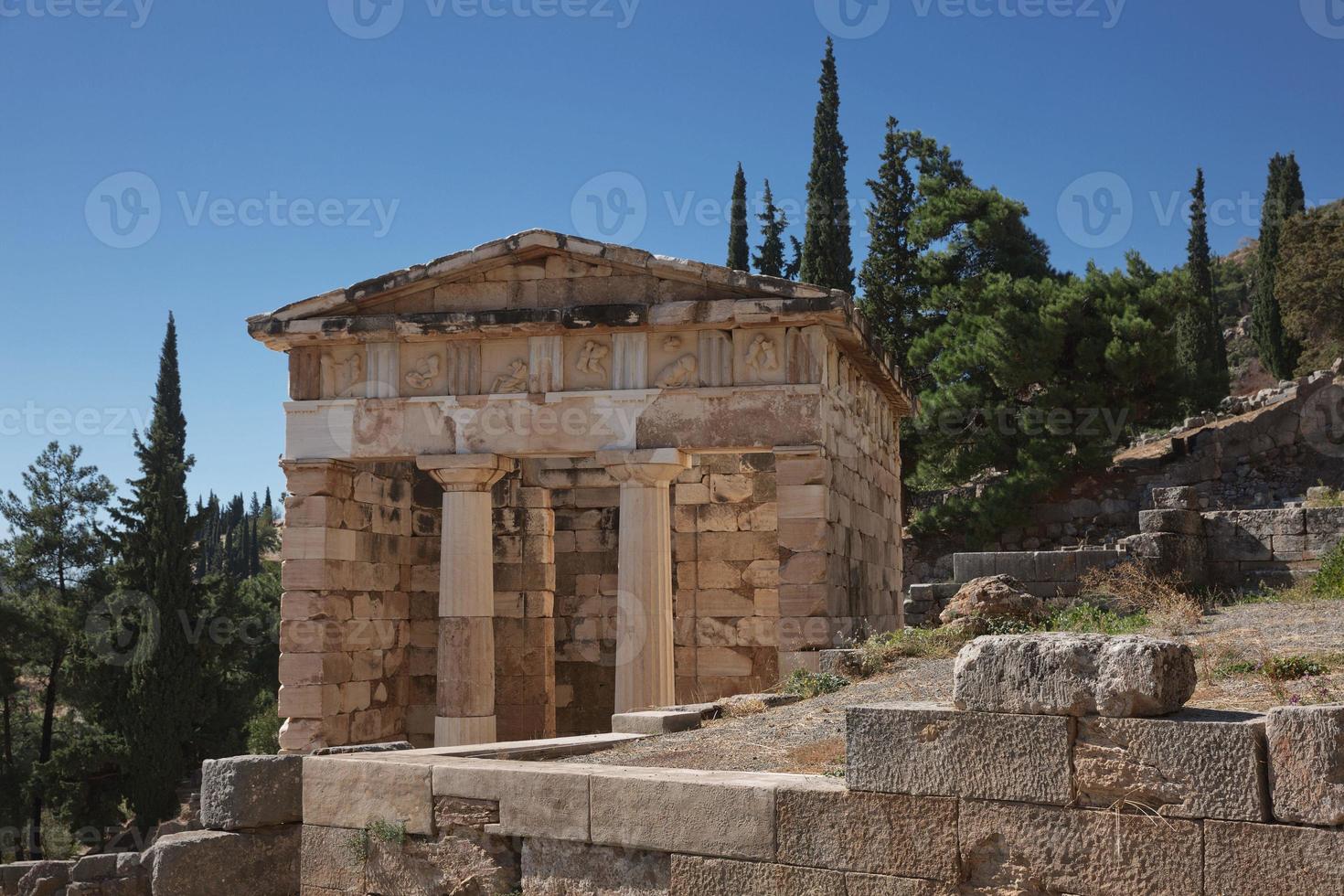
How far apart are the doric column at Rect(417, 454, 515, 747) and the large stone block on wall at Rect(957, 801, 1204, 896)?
30.7 ft

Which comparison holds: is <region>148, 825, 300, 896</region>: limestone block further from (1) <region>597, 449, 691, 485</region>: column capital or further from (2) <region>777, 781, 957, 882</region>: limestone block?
(1) <region>597, 449, 691, 485</region>: column capital

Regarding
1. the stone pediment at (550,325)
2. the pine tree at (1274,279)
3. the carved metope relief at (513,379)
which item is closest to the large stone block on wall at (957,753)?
the stone pediment at (550,325)

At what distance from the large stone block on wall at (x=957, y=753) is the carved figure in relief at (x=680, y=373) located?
841 centimetres

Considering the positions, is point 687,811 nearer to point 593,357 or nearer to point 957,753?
point 957,753

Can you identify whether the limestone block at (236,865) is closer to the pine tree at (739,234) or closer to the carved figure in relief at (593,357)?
the carved figure in relief at (593,357)

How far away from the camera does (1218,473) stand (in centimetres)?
2861

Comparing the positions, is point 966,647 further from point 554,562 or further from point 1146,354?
→ point 1146,354

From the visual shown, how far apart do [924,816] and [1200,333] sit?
37882 mm

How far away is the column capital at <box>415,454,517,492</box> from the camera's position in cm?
1420

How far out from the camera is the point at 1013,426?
29.5m

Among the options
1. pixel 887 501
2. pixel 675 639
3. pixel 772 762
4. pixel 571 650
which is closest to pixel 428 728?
pixel 571 650

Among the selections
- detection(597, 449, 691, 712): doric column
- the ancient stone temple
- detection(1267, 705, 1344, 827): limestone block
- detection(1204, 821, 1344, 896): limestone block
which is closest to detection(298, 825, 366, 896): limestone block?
detection(1204, 821, 1344, 896): limestone block

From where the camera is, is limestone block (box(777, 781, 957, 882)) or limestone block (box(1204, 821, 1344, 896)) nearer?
limestone block (box(1204, 821, 1344, 896))

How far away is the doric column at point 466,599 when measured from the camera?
14133mm
